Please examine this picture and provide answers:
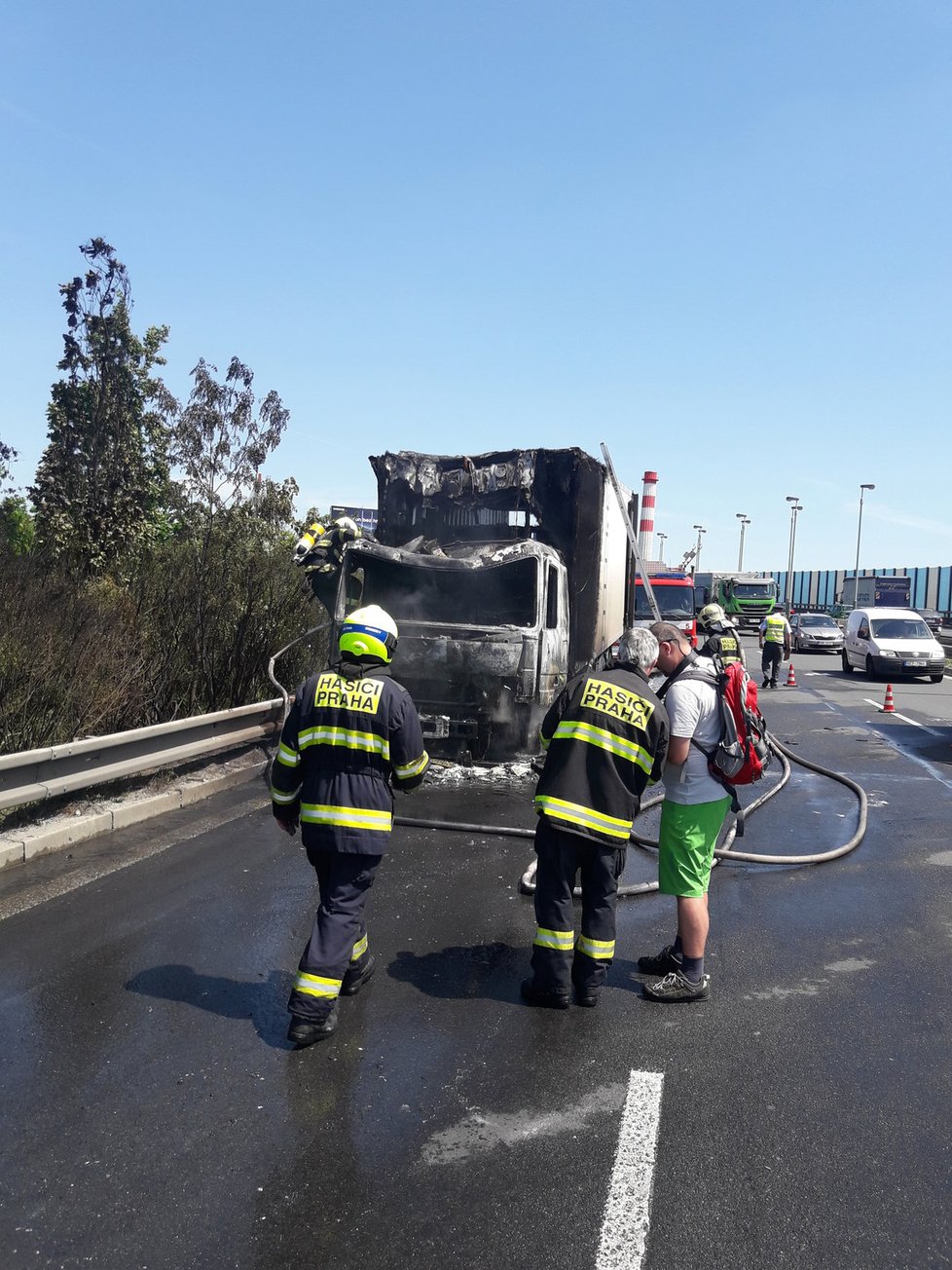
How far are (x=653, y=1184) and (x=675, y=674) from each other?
2.40 metres

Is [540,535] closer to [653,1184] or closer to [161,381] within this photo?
[653,1184]

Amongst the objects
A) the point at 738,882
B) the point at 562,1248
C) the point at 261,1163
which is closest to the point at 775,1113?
the point at 562,1248

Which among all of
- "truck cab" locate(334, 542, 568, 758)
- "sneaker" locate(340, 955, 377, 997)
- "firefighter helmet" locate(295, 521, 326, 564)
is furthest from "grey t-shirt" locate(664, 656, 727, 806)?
"firefighter helmet" locate(295, 521, 326, 564)

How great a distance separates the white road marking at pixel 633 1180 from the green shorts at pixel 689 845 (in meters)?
1.03

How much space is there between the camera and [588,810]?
4.52 metres

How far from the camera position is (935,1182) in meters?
3.20

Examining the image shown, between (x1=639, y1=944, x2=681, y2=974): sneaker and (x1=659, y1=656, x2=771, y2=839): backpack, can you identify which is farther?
(x1=639, y1=944, x2=681, y2=974): sneaker

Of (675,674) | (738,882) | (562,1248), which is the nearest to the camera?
(562,1248)

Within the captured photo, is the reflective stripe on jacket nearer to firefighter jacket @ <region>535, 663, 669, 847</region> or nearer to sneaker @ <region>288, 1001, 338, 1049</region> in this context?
firefighter jacket @ <region>535, 663, 669, 847</region>

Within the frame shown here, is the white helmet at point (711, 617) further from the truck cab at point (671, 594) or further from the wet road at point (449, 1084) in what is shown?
the truck cab at point (671, 594)

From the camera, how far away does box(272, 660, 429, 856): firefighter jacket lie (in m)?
4.27

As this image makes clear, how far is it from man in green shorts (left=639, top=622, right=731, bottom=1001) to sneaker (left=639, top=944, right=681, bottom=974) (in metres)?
0.09

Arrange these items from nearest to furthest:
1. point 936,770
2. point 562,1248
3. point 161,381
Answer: point 562,1248
point 936,770
point 161,381

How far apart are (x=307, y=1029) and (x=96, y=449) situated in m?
13.5
